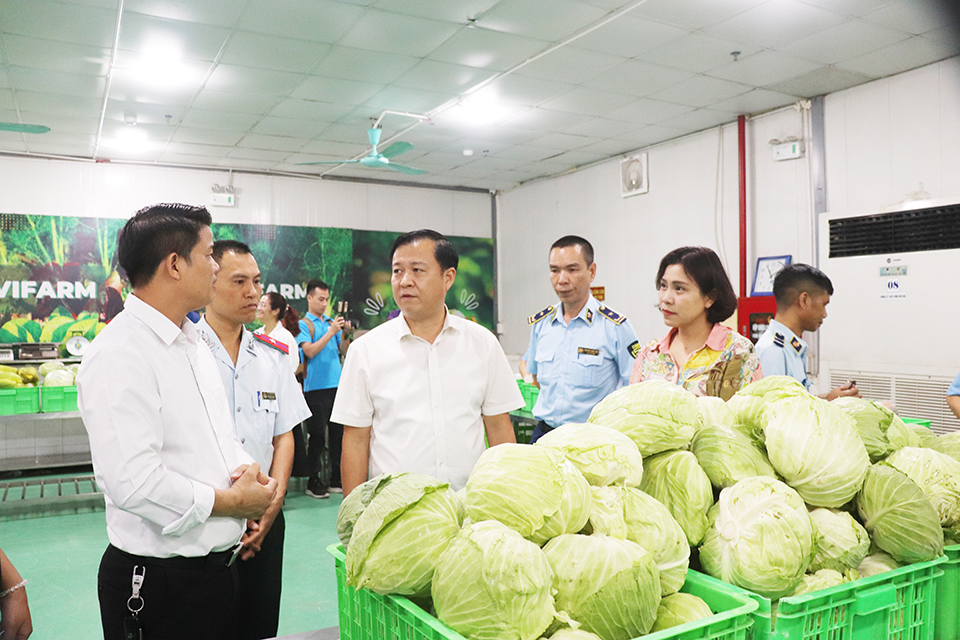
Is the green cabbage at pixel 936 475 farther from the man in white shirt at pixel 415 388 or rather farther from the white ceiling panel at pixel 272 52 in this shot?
the white ceiling panel at pixel 272 52

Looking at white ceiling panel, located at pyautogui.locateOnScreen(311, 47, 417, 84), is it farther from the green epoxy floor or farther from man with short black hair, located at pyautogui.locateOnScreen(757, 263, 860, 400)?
the green epoxy floor

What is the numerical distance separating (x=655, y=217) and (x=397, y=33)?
4.07 m

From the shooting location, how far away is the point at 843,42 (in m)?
4.74

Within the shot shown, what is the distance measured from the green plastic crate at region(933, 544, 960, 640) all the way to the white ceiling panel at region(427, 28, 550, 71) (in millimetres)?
4196

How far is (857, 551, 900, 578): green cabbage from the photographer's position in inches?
49.6

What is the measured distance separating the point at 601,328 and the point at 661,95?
3.30 metres

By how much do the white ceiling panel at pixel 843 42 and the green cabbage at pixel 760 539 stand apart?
445cm

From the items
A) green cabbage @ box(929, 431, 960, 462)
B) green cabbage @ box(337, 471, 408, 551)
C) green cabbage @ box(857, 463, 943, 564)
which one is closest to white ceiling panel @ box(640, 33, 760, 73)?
green cabbage @ box(929, 431, 960, 462)

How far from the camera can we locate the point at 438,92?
5.83 meters

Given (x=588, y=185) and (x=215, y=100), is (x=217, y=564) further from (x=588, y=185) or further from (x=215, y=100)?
(x=588, y=185)

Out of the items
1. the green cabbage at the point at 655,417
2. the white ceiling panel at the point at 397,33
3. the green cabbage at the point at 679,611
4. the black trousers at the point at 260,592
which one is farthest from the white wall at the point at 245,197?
the green cabbage at the point at 679,611

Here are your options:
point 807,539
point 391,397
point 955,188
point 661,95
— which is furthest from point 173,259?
point 955,188

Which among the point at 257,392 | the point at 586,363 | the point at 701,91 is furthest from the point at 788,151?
the point at 257,392

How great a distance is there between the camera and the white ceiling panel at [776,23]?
4262mm
